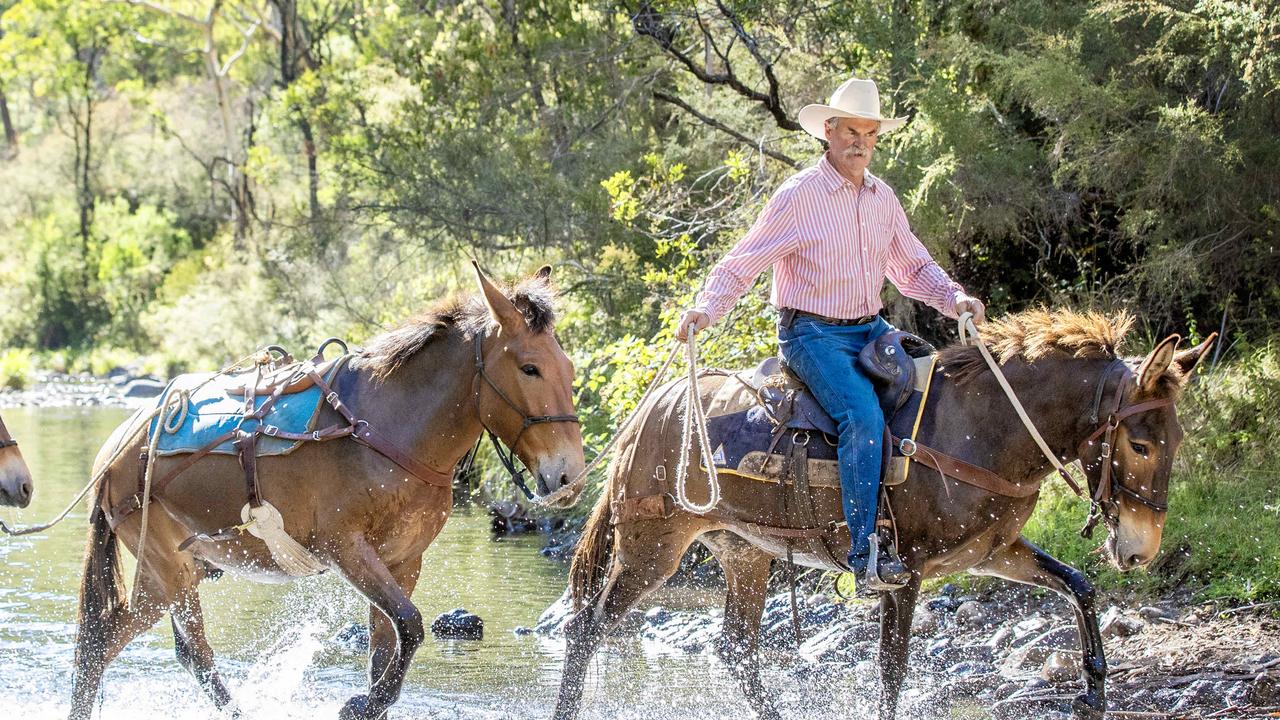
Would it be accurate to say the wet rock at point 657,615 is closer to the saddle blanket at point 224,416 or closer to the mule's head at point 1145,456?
the saddle blanket at point 224,416

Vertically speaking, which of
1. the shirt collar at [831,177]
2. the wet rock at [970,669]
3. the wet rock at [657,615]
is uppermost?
the shirt collar at [831,177]

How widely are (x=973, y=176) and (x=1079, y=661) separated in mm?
4136

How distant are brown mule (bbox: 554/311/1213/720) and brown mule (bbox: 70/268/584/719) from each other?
3.49 feet

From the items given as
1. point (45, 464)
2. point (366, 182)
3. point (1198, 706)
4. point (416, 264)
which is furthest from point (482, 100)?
point (1198, 706)

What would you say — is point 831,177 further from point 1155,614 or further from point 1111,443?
point 1155,614

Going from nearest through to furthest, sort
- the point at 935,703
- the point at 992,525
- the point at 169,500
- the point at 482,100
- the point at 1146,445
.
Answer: the point at 1146,445 < the point at 992,525 < the point at 169,500 < the point at 935,703 < the point at 482,100

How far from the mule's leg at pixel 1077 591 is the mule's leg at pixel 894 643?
0.51m

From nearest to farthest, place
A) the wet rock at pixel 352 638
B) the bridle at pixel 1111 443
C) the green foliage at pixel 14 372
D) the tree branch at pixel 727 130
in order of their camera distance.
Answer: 1. the bridle at pixel 1111 443
2. the wet rock at pixel 352 638
3. the tree branch at pixel 727 130
4. the green foliage at pixel 14 372

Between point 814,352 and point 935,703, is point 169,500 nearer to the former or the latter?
point 814,352

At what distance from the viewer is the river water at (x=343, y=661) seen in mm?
8023

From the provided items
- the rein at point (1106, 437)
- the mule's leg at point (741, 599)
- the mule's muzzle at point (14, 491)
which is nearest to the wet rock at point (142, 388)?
the mule's muzzle at point (14, 491)

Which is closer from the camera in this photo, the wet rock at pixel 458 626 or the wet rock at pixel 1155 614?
the wet rock at pixel 1155 614

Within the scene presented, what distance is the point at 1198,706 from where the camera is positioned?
279 inches

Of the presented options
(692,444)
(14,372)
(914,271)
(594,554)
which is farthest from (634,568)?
(14,372)
